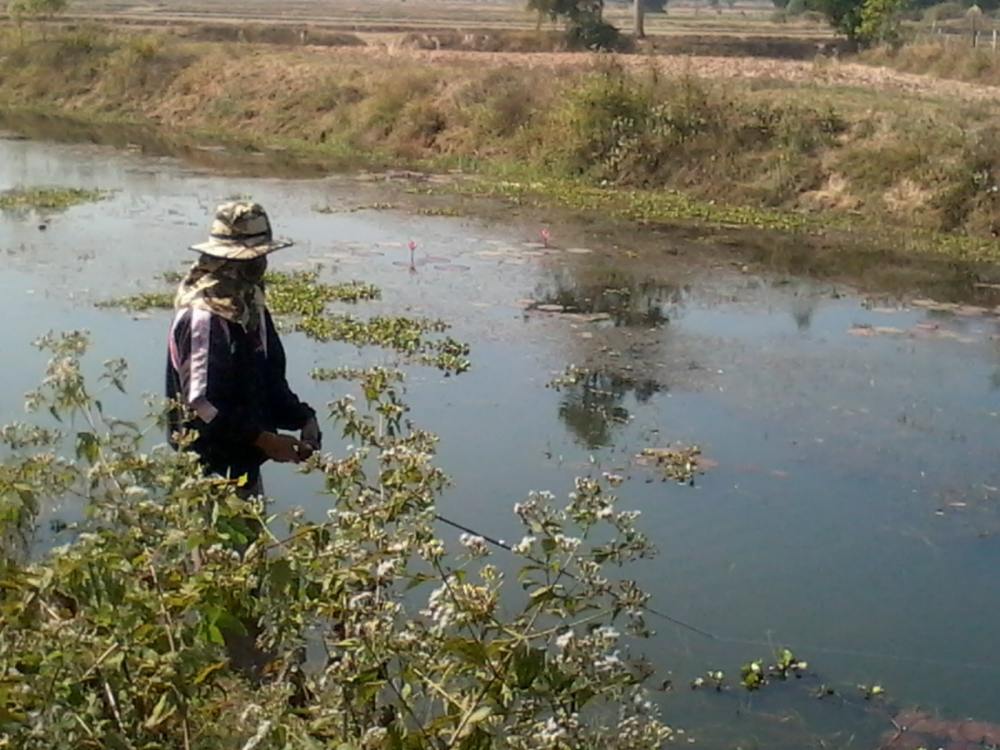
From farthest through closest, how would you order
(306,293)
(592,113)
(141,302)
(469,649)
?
1. (592,113)
2. (306,293)
3. (141,302)
4. (469,649)

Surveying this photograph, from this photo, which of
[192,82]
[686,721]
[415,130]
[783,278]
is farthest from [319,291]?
[192,82]

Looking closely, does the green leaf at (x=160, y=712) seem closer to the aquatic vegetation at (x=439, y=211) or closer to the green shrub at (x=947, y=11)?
the aquatic vegetation at (x=439, y=211)

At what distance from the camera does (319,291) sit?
42.4 ft

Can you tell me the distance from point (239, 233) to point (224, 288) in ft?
0.61

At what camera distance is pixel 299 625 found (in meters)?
2.94

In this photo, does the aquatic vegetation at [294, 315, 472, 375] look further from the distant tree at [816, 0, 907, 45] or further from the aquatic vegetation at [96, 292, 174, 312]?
the distant tree at [816, 0, 907, 45]

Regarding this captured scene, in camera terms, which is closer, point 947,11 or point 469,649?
point 469,649

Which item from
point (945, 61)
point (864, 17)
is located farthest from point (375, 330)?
point (864, 17)

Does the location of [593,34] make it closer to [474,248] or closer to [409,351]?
[474,248]

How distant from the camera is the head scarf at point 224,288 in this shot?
4629 millimetres

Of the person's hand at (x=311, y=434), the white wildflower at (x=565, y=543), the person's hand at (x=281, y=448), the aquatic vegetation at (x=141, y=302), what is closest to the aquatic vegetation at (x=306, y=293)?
the aquatic vegetation at (x=141, y=302)

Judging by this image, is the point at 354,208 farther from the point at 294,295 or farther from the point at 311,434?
the point at 311,434

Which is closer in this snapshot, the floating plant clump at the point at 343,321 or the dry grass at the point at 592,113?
the floating plant clump at the point at 343,321

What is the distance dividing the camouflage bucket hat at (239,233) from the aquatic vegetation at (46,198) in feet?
46.7
